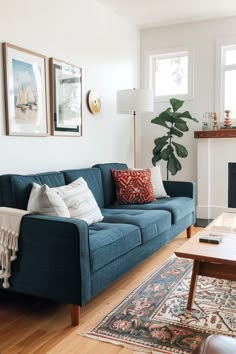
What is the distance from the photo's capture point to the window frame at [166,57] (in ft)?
17.3

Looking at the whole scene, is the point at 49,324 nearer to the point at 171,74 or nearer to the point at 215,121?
the point at 215,121

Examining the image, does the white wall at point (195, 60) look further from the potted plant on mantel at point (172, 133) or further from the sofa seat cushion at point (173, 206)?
the sofa seat cushion at point (173, 206)

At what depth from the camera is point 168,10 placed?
4.75m

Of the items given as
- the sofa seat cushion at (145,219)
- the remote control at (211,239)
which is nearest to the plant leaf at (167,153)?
the sofa seat cushion at (145,219)

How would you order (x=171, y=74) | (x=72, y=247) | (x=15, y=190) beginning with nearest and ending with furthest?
(x=72, y=247) → (x=15, y=190) → (x=171, y=74)

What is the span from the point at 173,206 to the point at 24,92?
1.76 m

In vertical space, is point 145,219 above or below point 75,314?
above

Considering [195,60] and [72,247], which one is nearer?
[72,247]

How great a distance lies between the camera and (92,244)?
7.63ft

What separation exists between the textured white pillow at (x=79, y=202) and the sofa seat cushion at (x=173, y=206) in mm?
714

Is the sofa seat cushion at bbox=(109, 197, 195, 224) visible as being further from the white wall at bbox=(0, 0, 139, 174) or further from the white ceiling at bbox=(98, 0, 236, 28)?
the white ceiling at bbox=(98, 0, 236, 28)

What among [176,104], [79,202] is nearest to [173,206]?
[79,202]

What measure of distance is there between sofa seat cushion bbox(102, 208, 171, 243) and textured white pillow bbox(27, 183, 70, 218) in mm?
652

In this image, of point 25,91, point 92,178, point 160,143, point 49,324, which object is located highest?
point 25,91
